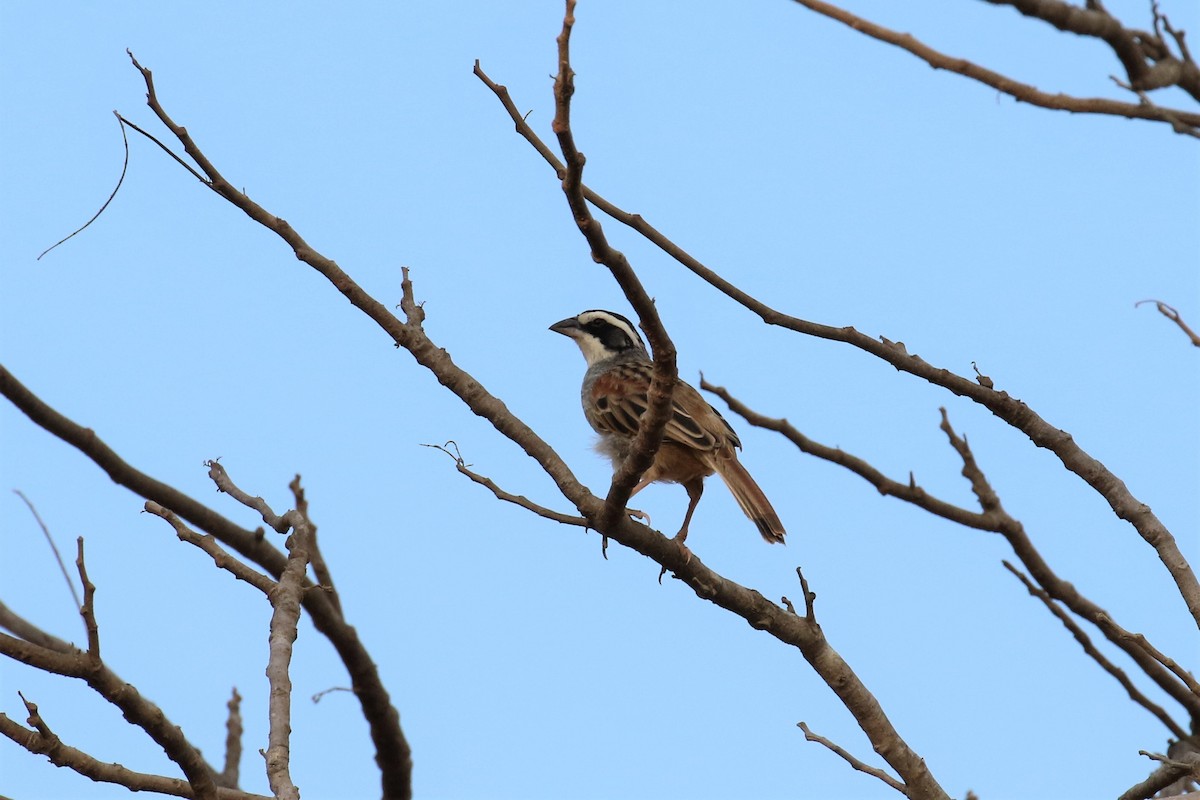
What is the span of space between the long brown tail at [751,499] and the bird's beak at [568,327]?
2.77 m

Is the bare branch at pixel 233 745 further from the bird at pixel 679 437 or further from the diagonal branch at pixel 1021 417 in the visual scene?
the diagonal branch at pixel 1021 417

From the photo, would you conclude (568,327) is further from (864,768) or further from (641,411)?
(864,768)

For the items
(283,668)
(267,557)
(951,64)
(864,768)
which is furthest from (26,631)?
(951,64)

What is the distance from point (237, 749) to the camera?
7762mm

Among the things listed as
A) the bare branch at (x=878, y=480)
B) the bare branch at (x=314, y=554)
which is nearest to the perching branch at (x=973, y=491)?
the bare branch at (x=878, y=480)

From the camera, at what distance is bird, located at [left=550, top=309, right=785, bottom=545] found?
24.3ft

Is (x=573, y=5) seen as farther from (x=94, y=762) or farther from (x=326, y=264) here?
(x=94, y=762)

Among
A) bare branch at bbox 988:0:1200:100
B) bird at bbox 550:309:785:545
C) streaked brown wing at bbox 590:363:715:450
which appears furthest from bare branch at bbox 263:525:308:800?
bare branch at bbox 988:0:1200:100

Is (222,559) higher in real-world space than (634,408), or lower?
lower

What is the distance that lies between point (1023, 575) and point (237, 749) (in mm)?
4529

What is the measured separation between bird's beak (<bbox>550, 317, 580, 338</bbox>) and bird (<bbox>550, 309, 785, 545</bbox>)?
0.76m

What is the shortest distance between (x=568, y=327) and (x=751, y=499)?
10.1 feet

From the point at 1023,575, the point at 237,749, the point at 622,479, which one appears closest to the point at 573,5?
the point at 622,479

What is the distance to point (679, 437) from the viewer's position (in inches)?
290
